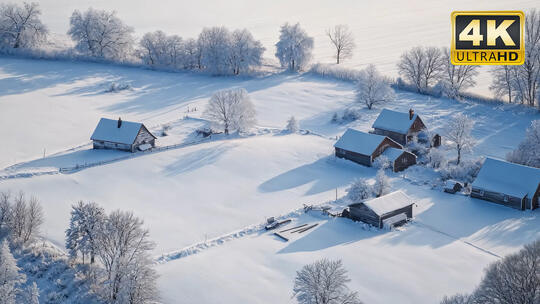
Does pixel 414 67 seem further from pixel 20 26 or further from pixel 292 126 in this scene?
pixel 20 26

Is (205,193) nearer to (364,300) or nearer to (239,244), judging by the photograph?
(239,244)

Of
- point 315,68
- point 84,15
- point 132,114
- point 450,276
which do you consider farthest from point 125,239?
point 84,15

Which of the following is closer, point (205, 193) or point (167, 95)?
point (205, 193)

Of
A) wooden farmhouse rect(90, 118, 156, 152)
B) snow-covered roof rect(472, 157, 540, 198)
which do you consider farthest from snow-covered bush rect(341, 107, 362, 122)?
wooden farmhouse rect(90, 118, 156, 152)

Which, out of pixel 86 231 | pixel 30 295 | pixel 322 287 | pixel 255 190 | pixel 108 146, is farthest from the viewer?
pixel 108 146

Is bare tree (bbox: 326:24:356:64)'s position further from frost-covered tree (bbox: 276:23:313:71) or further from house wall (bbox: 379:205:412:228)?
house wall (bbox: 379:205:412:228)

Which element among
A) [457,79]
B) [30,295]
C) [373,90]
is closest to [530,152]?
[373,90]
